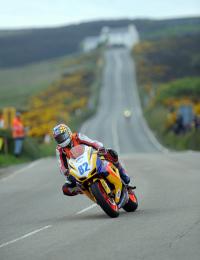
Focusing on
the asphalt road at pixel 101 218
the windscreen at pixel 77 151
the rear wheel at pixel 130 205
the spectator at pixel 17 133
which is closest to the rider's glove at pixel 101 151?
the windscreen at pixel 77 151

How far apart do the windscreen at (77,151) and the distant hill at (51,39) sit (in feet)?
402

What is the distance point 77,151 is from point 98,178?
0.58 meters

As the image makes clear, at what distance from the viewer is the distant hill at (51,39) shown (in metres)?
143

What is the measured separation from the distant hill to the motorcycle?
4822 inches

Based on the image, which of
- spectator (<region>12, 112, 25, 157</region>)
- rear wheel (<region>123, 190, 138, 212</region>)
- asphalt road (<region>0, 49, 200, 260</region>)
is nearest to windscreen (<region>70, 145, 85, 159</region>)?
asphalt road (<region>0, 49, 200, 260</region>)

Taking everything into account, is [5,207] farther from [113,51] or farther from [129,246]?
[113,51]

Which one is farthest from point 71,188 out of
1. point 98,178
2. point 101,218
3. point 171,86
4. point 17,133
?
point 171,86

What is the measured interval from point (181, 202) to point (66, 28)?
142512 millimetres

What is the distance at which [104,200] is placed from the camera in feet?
42.4

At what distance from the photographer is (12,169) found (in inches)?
1057

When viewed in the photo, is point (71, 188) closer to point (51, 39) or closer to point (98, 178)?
point (98, 178)

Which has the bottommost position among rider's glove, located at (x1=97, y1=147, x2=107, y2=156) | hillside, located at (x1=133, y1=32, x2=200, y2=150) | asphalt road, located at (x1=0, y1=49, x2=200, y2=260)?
hillside, located at (x1=133, y1=32, x2=200, y2=150)

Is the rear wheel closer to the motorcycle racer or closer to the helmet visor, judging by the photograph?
the motorcycle racer

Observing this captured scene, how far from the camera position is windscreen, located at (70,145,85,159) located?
44.3ft
